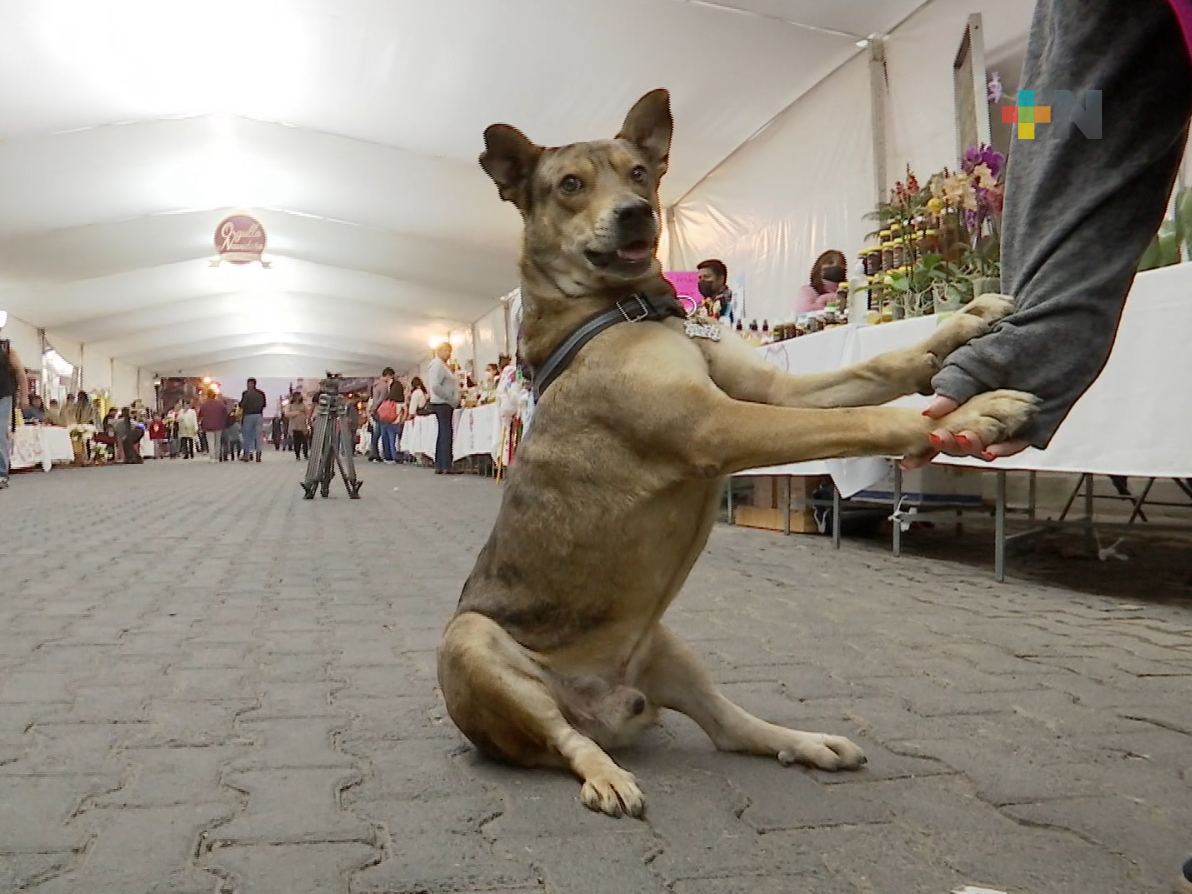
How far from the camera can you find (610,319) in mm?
2479

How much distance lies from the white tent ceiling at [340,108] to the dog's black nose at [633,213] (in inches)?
267

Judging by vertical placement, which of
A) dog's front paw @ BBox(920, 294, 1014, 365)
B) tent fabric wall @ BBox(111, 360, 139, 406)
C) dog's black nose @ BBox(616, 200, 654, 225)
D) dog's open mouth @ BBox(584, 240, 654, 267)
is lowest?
dog's front paw @ BBox(920, 294, 1014, 365)

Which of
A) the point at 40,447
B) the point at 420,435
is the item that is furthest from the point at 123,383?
the point at 420,435

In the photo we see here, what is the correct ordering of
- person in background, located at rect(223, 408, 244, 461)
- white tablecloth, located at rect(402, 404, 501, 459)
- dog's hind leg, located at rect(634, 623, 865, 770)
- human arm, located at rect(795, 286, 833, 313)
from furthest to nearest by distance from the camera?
person in background, located at rect(223, 408, 244, 461) → white tablecloth, located at rect(402, 404, 501, 459) → human arm, located at rect(795, 286, 833, 313) → dog's hind leg, located at rect(634, 623, 865, 770)

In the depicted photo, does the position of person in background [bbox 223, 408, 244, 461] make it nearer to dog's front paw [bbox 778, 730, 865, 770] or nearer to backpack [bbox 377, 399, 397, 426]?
backpack [bbox 377, 399, 397, 426]

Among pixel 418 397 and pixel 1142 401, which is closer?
pixel 1142 401

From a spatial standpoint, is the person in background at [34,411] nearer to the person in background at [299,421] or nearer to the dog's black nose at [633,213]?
the person in background at [299,421]

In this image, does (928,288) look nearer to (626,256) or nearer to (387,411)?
(626,256)

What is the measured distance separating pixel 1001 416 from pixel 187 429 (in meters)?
36.4

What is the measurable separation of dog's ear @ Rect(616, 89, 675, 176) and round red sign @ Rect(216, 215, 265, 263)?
16.0 meters

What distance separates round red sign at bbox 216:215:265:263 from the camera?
17688 mm

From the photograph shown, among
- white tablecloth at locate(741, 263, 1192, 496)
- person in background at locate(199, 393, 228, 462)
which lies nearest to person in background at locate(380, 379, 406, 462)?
person in background at locate(199, 393, 228, 462)

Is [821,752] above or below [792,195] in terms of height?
below

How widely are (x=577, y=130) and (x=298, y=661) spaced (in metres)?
8.96
